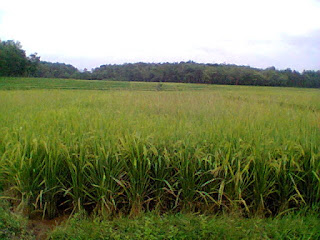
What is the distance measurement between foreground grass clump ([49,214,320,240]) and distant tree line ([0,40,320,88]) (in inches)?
491

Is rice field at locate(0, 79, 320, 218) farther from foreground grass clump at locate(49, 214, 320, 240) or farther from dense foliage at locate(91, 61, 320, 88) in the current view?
dense foliage at locate(91, 61, 320, 88)

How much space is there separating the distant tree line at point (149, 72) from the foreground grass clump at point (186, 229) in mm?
12471

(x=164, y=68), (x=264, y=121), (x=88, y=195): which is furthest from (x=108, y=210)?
(x=164, y=68)

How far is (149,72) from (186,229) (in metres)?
23.8

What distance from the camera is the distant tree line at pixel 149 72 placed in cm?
2026

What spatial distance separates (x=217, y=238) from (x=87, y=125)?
2.56 m

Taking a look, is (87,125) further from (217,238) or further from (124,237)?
(217,238)

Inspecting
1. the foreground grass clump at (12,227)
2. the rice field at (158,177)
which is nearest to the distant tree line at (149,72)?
the rice field at (158,177)

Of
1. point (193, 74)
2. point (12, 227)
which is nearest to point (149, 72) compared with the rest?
point (193, 74)

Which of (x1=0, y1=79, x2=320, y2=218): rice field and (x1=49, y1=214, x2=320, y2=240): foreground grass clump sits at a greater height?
(x1=0, y1=79, x2=320, y2=218): rice field

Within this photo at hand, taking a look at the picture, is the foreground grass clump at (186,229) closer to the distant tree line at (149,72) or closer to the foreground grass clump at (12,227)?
the foreground grass clump at (12,227)

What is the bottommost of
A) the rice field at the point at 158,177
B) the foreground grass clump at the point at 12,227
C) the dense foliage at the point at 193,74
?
the foreground grass clump at the point at 12,227

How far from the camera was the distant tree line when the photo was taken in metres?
20.3

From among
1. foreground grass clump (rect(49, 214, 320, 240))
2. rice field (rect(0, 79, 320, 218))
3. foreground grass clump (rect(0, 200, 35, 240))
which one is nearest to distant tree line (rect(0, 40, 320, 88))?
rice field (rect(0, 79, 320, 218))
